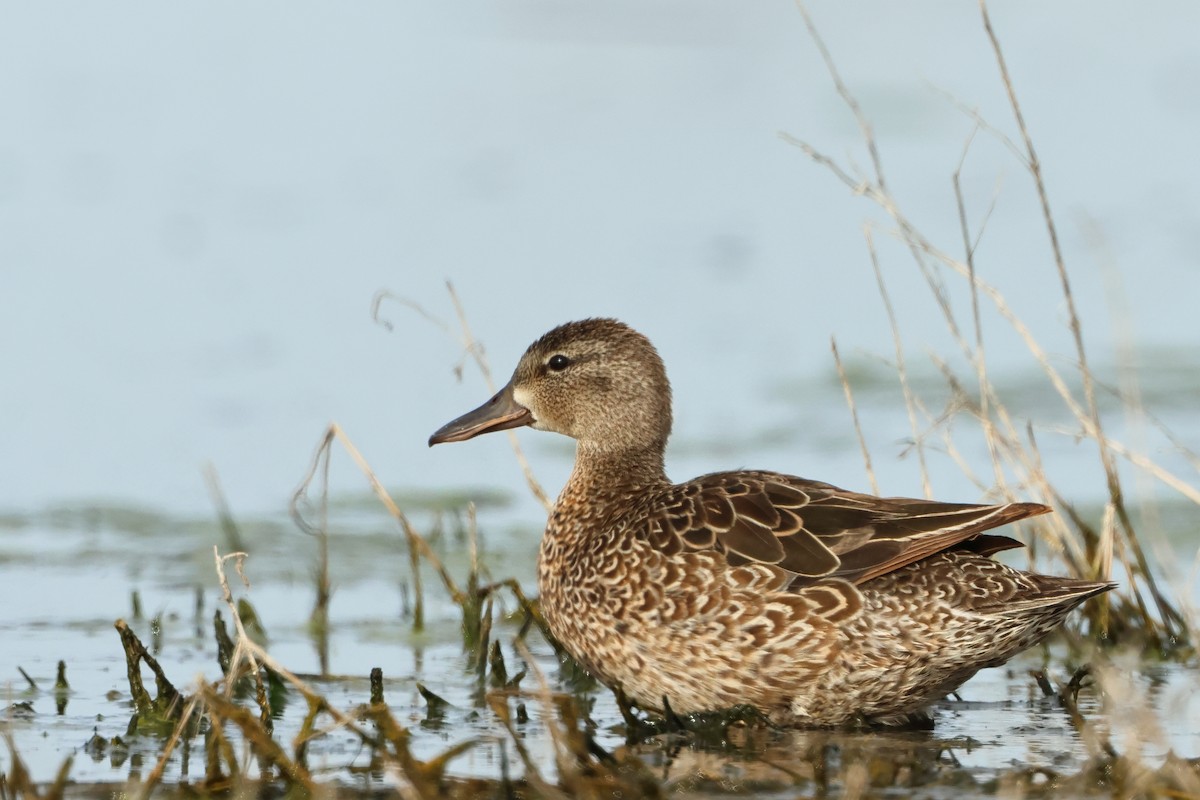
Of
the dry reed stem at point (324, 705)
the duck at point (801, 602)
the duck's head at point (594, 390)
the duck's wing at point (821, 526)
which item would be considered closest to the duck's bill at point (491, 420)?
the duck's head at point (594, 390)

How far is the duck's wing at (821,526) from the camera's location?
5641 millimetres

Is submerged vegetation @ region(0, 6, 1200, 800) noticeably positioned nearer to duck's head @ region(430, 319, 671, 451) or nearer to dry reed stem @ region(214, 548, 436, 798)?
dry reed stem @ region(214, 548, 436, 798)

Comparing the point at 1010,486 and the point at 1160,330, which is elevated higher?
the point at 1160,330

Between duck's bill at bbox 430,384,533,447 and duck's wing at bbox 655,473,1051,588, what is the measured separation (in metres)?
1.15

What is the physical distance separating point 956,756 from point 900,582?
21.4 inches

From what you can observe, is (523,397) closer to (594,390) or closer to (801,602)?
(594,390)

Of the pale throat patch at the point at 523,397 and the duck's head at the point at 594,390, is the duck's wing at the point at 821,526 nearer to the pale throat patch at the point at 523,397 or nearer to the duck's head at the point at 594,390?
the duck's head at the point at 594,390

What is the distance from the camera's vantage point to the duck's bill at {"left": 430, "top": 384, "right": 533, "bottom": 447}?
7113mm

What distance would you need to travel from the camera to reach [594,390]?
6.95 metres

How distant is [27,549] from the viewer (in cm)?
833

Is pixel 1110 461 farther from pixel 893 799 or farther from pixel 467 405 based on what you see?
pixel 467 405

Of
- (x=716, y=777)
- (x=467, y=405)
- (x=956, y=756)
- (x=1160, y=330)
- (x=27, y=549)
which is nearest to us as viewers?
(x=716, y=777)

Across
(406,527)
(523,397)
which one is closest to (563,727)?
(406,527)

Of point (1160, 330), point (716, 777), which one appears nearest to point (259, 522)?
point (716, 777)
